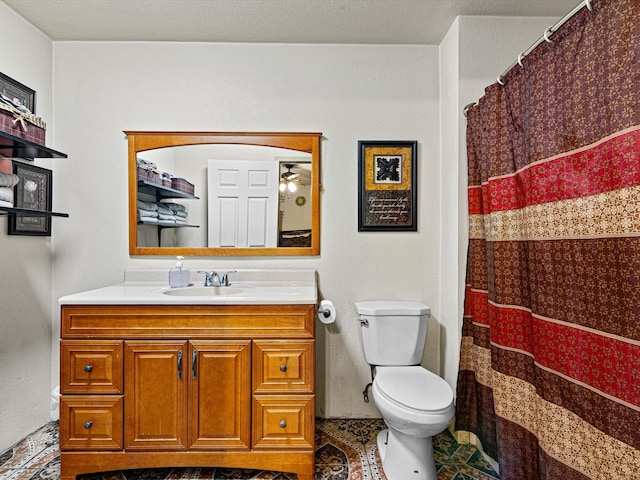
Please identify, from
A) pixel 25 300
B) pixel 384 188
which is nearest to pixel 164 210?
pixel 25 300

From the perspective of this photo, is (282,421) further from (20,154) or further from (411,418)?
(20,154)

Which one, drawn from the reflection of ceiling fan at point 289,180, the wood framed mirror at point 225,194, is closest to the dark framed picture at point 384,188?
the wood framed mirror at point 225,194

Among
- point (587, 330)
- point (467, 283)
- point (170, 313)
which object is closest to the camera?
point (587, 330)

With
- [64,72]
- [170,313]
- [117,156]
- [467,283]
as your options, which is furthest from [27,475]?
[467,283]

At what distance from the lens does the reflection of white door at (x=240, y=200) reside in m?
2.25

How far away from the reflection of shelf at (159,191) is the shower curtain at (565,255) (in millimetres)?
1753

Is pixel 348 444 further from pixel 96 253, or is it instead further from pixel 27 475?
pixel 96 253

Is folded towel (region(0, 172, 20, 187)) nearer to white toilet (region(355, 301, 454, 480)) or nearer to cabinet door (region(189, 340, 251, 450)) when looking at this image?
cabinet door (region(189, 340, 251, 450))

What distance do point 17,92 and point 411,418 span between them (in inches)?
104

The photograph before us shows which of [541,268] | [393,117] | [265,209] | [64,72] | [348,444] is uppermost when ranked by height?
[64,72]

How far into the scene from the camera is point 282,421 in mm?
1668

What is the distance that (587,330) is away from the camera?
1.12m

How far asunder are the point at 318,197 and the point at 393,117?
0.71m

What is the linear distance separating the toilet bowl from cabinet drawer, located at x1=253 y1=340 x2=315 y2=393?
368 mm
